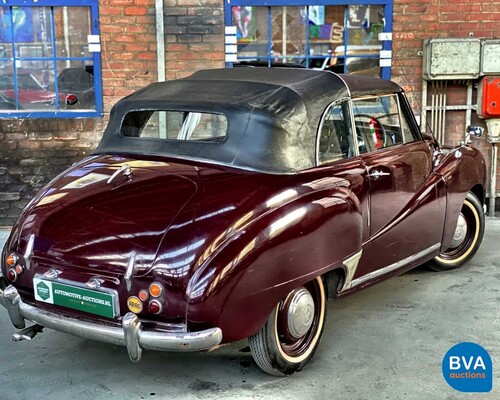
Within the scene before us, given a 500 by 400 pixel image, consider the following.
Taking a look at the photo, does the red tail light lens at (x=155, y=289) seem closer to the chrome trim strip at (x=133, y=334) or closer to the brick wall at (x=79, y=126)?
the chrome trim strip at (x=133, y=334)

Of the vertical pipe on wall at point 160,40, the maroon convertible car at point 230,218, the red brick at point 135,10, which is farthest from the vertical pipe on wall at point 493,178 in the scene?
the red brick at point 135,10

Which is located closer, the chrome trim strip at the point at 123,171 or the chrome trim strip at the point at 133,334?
the chrome trim strip at the point at 133,334

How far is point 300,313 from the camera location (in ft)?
11.5

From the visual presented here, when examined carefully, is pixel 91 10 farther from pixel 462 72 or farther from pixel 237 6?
pixel 462 72

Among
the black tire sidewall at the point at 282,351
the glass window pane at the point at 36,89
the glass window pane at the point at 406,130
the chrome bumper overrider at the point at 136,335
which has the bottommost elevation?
A: the black tire sidewall at the point at 282,351

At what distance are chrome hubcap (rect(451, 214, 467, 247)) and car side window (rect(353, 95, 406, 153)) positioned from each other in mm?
1122

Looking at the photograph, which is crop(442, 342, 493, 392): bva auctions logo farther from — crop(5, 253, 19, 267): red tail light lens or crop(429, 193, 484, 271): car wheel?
crop(5, 253, 19, 267): red tail light lens

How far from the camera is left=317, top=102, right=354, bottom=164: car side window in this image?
387 centimetres

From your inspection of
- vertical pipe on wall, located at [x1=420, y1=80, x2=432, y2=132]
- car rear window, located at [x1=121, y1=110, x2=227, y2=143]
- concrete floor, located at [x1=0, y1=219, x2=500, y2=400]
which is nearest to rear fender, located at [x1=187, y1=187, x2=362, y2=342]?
concrete floor, located at [x1=0, y1=219, x2=500, y2=400]

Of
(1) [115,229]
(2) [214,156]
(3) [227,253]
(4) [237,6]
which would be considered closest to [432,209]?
(2) [214,156]

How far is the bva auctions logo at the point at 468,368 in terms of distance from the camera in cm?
346

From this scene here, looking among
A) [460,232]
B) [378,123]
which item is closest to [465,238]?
[460,232]

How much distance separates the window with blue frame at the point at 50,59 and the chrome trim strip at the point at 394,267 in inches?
156

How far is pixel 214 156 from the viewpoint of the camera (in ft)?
12.1
